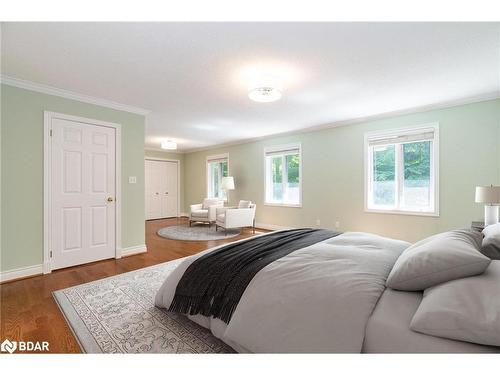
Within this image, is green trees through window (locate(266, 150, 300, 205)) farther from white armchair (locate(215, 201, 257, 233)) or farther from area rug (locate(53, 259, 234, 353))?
area rug (locate(53, 259, 234, 353))

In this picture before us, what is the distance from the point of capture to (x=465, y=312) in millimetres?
919

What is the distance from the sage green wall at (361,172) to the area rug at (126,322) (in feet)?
11.8

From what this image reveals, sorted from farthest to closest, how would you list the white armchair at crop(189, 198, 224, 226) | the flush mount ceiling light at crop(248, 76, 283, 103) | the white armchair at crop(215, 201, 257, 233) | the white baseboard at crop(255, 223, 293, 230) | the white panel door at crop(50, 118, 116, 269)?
the white armchair at crop(189, 198, 224, 226), the white baseboard at crop(255, 223, 293, 230), the white armchair at crop(215, 201, 257, 233), the white panel door at crop(50, 118, 116, 269), the flush mount ceiling light at crop(248, 76, 283, 103)

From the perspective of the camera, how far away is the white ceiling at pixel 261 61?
193 centimetres

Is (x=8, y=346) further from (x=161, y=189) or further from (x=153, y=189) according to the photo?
(x=161, y=189)

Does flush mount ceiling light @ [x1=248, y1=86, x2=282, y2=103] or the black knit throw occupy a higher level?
flush mount ceiling light @ [x1=248, y1=86, x2=282, y2=103]

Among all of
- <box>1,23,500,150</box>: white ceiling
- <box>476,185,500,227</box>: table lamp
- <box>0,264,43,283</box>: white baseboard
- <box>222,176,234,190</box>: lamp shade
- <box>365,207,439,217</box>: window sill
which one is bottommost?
<box>0,264,43,283</box>: white baseboard

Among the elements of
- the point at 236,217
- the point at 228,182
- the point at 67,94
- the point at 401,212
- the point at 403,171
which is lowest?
the point at 236,217

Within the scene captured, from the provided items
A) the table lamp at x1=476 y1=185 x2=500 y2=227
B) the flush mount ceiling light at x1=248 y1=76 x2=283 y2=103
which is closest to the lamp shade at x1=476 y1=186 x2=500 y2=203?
the table lamp at x1=476 y1=185 x2=500 y2=227

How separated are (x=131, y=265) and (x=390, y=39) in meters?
3.86

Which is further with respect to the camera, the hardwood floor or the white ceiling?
the white ceiling

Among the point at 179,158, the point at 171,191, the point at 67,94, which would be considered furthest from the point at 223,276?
the point at 179,158

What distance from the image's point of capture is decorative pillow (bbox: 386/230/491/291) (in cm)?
110

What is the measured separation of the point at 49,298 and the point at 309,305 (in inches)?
100
